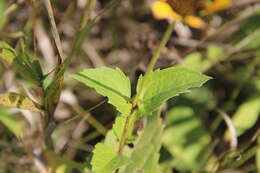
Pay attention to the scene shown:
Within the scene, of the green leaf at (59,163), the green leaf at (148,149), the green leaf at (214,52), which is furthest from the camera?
the green leaf at (214,52)

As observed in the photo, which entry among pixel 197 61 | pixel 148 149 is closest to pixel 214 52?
pixel 197 61

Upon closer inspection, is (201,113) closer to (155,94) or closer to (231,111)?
(231,111)

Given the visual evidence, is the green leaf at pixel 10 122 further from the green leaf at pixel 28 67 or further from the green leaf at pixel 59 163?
the green leaf at pixel 28 67

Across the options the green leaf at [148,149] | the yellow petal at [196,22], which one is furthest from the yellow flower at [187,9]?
the green leaf at [148,149]

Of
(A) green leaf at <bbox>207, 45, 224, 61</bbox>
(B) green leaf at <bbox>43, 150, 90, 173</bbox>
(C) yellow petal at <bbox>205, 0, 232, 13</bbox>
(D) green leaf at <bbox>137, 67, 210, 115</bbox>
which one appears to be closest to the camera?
(D) green leaf at <bbox>137, 67, 210, 115</bbox>

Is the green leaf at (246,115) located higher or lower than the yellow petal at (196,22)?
lower

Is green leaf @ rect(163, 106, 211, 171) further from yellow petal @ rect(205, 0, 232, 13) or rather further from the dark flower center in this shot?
the dark flower center

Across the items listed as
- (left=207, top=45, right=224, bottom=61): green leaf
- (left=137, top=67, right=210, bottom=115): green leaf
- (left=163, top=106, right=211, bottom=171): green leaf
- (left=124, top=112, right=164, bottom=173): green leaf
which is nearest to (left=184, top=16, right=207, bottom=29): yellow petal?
(left=207, top=45, right=224, bottom=61): green leaf
